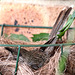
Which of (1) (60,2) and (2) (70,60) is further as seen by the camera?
(1) (60,2)

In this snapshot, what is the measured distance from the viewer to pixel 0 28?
164cm

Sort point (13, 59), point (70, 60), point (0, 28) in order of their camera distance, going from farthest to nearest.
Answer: point (0, 28) < point (13, 59) < point (70, 60)

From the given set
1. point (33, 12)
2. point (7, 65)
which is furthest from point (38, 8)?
point (7, 65)

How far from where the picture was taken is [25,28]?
167 cm

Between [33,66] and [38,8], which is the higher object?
[38,8]

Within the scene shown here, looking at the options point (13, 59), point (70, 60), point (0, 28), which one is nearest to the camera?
point (70, 60)

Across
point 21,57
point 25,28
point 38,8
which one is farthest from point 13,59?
point 38,8

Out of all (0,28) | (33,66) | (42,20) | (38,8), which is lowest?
(33,66)

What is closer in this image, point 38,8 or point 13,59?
point 13,59

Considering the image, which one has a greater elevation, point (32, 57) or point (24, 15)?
point (24, 15)

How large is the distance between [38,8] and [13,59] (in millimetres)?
915

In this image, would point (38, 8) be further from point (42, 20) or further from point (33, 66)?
point (33, 66)

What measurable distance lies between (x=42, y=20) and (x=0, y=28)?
481 millimetres

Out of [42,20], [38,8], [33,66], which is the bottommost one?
[33,66]
